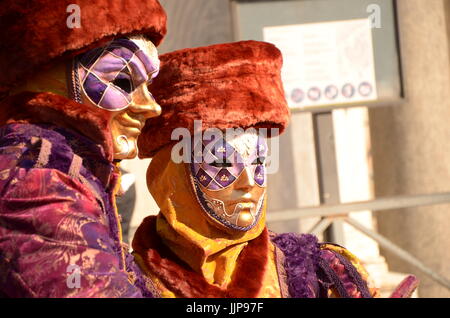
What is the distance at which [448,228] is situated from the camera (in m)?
6.49

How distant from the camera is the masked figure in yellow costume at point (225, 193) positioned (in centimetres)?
338

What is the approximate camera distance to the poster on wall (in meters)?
4.72

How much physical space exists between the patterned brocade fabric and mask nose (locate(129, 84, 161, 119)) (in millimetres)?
320

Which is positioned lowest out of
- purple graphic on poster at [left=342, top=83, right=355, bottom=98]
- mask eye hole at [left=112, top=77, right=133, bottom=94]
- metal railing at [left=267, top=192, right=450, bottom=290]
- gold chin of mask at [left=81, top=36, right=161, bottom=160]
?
metal railing at [left=267, top=192, right=450, bottom=290]

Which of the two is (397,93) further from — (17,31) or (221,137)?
(17,31)

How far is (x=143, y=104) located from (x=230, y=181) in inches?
24.3

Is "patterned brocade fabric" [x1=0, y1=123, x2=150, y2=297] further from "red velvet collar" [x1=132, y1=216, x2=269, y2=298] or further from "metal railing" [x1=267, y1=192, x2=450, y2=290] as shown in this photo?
"metal railing" [x1=267, y1=192, x2=450, y2=290]

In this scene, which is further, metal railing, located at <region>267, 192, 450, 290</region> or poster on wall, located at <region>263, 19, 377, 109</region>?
poster on wall, located at <region>263, 19, 377, 109</region>

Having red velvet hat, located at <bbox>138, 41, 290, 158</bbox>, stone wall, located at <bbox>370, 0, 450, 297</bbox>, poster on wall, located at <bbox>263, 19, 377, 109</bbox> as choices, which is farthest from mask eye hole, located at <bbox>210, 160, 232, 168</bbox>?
stone wall, located at <bbox>370, 0, 450, 297</bbox>

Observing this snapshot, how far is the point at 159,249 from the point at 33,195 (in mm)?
1104

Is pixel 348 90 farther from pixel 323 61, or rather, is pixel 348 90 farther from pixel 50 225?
pixel 50 225

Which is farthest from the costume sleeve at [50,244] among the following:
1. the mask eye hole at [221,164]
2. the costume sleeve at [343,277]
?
the costume sleeve at [343,277]

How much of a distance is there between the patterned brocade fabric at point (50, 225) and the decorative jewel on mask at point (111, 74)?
0.73ft
